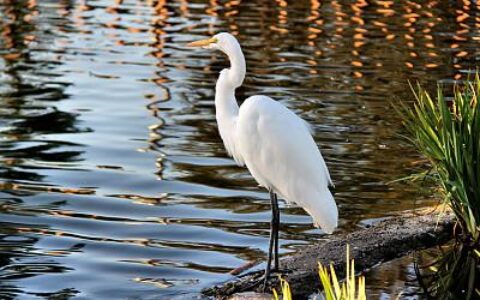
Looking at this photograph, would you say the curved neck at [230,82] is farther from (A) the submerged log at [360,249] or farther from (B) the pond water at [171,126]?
(B) the pond water at [171,126]

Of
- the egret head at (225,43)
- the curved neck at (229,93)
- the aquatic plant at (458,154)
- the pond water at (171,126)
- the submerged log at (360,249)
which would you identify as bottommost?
the pond water at (171,126)

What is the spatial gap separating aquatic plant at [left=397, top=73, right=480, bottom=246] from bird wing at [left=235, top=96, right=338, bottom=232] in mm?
1010

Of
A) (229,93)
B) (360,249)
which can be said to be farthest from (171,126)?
(229,93)

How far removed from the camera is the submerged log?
7031 millimetres

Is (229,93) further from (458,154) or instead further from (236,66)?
(458,154)

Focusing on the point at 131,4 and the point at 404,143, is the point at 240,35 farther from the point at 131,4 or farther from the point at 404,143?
the point at 404,143

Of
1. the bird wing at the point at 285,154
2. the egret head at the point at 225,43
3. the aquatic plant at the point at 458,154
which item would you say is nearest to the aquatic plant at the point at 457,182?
the aquatic plant at the point at 458,154

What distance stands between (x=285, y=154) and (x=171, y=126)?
6.25 metres

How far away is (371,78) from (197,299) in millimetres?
9497

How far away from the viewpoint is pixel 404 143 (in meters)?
12.2

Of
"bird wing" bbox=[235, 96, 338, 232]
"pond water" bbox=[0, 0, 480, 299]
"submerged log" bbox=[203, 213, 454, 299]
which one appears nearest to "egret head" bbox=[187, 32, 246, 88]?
"bird wing" bbox=[235, 96, 338, 232]

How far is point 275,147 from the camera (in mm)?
7043

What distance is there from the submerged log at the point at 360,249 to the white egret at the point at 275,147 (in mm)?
196

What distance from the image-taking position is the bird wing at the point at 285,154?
6969 millimetres
